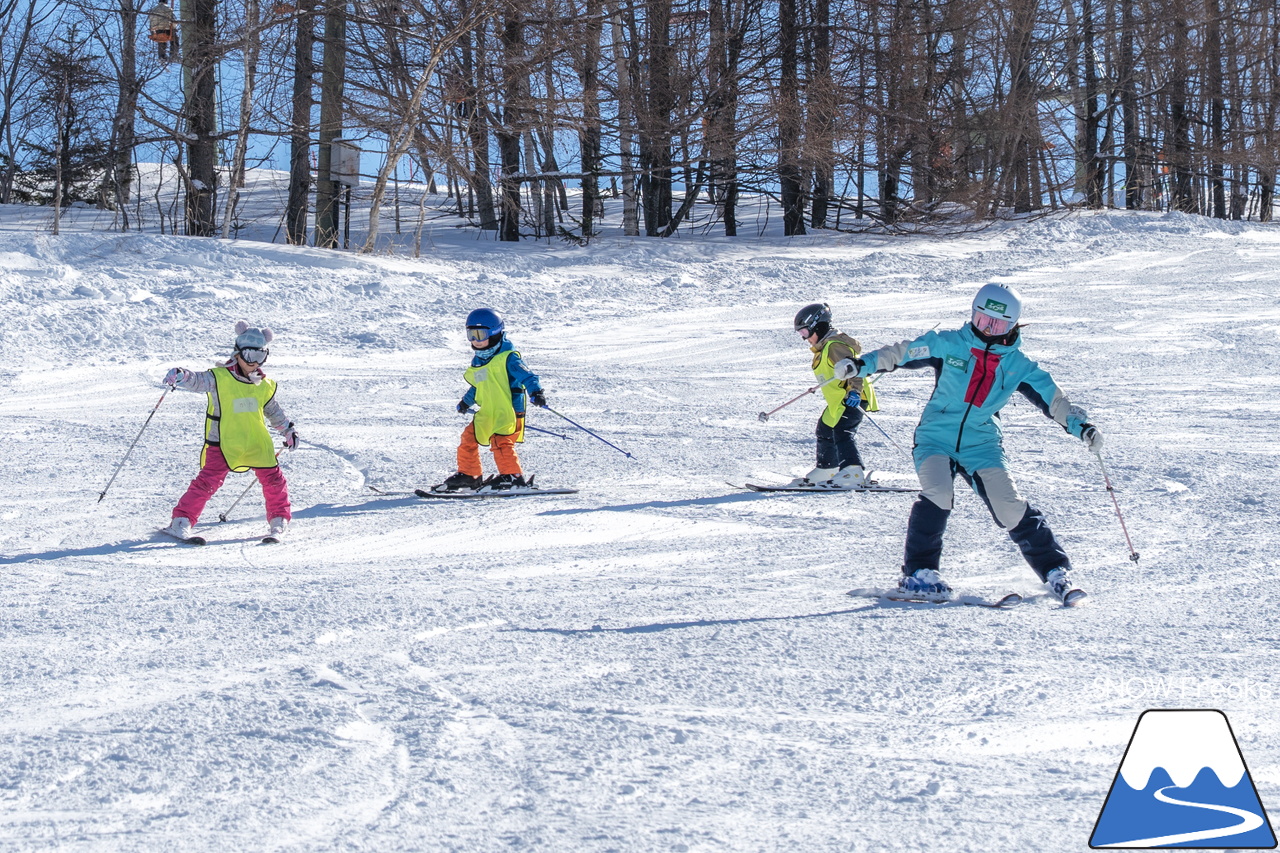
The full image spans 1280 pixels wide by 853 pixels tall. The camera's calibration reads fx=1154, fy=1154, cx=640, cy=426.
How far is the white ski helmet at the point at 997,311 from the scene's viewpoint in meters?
5.14

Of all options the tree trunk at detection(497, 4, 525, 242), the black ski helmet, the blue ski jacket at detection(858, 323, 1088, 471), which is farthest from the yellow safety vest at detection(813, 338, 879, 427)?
the tree trunk at detection(497, 4, 525, 242)

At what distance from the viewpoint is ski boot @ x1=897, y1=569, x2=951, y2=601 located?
516 cm

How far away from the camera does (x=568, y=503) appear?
7344mm

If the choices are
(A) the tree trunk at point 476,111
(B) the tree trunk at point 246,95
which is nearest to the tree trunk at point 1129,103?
(A) the tree trunk at point 476,111

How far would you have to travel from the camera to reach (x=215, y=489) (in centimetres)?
643

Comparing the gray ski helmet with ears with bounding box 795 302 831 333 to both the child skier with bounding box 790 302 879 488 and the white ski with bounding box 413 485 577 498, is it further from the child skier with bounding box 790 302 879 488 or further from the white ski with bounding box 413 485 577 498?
the white ski with bounding box 413 485 577 498

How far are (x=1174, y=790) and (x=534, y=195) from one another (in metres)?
18.7

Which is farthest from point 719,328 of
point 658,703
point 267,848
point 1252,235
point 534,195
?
point 1252,235

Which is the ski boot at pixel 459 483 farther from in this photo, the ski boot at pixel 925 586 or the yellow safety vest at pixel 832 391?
the ski boot at pixel 925 586

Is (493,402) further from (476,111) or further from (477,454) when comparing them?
(476,111)

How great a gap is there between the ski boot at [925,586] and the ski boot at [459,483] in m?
3.24

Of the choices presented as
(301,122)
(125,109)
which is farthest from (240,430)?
(125,109)

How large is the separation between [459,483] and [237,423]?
156 centimetres

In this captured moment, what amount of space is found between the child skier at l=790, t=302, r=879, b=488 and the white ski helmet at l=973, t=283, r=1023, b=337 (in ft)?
7.97
